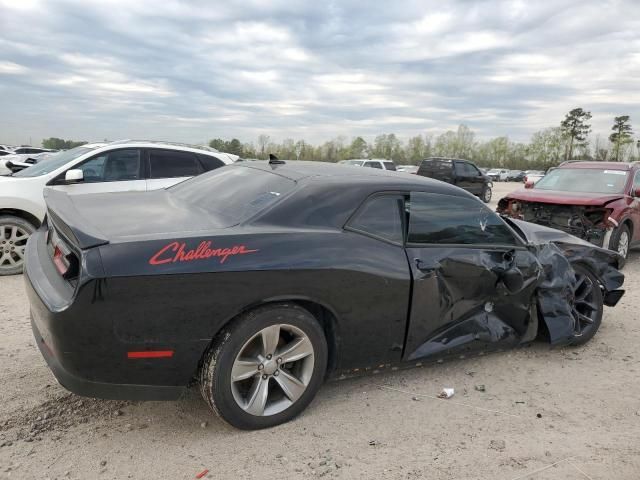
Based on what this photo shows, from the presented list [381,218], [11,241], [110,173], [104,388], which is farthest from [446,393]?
[11,241]

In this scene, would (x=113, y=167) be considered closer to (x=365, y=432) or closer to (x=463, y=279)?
(x=463, y=279)

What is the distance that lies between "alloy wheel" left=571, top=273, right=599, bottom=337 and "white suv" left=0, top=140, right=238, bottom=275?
5.02 meters

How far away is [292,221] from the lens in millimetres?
3084

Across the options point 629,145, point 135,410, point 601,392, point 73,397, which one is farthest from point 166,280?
point 629,145

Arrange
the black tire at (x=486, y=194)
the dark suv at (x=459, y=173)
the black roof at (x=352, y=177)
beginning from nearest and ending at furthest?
the black roof at (x=352, y=177), the dark suv at (x=459, y=173), the black tire at (x=486, y=194)

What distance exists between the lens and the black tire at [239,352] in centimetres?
277

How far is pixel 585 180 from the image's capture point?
9070 millimetres

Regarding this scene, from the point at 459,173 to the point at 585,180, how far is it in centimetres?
1452

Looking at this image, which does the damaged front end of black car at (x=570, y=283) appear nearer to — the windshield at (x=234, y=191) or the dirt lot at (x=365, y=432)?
the dirt lot at (x=365, y=432)

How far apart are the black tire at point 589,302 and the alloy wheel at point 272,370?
2.82 m

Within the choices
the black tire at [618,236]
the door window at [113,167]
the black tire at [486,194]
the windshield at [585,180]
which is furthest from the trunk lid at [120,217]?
the black tire at [486,194]

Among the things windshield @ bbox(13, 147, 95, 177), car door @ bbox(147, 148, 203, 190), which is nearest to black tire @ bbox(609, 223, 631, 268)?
car door @ bbox(147, 148, 203, 190)

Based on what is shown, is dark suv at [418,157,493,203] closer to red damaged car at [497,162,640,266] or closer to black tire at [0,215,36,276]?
red damaged car at [497,162,640,266]

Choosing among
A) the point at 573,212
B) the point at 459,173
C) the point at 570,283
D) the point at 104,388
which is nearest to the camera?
the point at 104,388
